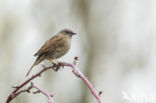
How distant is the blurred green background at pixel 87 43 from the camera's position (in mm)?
13719

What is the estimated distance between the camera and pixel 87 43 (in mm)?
14477

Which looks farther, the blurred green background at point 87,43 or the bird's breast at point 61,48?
the blurred green background at point 87,43

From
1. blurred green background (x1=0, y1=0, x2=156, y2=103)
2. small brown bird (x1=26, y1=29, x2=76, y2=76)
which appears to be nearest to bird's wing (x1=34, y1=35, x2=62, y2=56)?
small brown bird (x1=26, y1=29, x2=76, y2=76)

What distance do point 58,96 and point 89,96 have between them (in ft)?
3.17

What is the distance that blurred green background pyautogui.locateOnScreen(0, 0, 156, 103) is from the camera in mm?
13719

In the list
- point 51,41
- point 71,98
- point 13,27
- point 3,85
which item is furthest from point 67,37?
point 13,27

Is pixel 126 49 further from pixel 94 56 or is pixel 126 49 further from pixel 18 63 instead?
pixel 18 63

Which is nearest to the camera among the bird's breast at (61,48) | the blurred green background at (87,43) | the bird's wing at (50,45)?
the bird's wing at (50,45)

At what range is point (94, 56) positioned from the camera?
14.4 metres

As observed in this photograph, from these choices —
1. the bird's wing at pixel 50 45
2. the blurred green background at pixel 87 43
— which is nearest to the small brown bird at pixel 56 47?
the bird's wing at pixel 50 45

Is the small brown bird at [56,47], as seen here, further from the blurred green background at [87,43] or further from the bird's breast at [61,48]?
the blurred green background at [87,43]

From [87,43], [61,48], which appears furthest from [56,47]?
[87,43]

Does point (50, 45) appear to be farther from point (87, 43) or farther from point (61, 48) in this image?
point (87, 43)

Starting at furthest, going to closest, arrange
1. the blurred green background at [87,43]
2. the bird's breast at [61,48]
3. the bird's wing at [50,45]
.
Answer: the blurred green background at [87,43] < the bird's breast at [61,48] < the bird's wing at [50,45]
